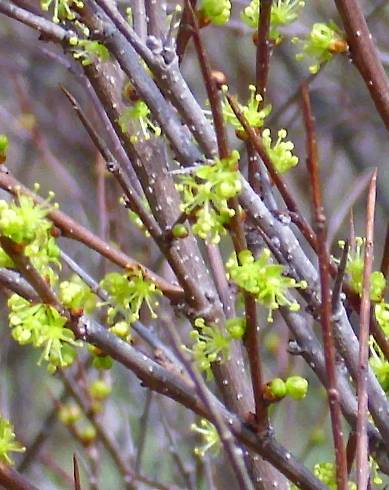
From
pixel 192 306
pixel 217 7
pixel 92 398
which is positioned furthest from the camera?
pixel 92 398

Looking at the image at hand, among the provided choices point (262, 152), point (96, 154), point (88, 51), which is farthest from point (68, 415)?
point (262, 152)

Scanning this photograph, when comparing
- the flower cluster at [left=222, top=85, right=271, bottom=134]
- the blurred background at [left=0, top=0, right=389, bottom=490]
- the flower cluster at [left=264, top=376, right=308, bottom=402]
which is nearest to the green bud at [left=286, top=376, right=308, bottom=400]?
the flower cluster at [left=264, top=376, right=308, bottom=402]

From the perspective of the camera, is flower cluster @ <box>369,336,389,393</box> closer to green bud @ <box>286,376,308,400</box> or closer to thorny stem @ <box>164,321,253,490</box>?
green bud @ <box>286,376,308,400</box>

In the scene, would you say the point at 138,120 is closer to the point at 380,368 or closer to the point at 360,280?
the point at 360,280

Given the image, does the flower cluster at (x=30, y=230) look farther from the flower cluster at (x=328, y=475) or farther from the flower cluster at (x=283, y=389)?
the flower cluster at (x=328, y=475)

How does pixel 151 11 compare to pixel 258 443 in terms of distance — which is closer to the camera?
pixel 258 443

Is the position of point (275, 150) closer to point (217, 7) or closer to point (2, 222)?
point (217, 7)

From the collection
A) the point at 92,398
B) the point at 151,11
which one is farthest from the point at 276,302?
the point at 92,398
